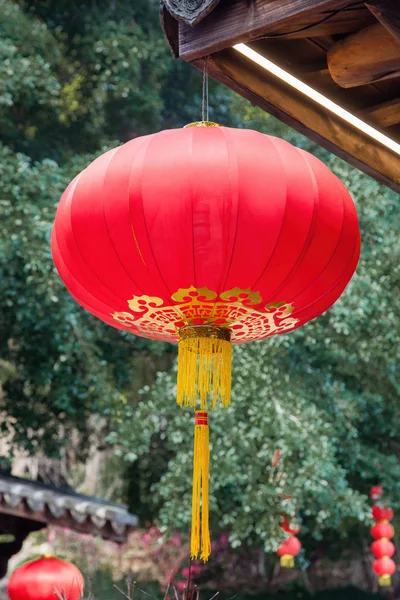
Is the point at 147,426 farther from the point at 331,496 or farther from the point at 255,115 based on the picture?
the point at 255,115

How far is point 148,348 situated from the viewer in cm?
763

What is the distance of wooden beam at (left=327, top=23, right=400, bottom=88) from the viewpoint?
177cm

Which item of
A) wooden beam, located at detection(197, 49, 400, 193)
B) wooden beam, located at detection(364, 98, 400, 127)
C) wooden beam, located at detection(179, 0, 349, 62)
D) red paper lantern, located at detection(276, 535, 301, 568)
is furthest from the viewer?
red paper lantern, located at detection(276, 535, 301, 568)

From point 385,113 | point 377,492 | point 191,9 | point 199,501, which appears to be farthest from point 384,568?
point 191,9

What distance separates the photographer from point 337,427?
7660 millimetres

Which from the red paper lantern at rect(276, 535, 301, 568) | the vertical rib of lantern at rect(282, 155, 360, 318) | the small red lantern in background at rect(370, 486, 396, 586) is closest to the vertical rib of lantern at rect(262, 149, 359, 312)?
the vertical rib of lantern at rect(282, 155, 360, 318)

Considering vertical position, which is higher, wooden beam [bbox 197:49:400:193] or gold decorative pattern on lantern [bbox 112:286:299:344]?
wooden beam [bbox 197:49:400:193]

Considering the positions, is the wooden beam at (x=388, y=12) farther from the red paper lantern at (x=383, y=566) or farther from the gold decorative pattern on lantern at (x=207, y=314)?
the red paper lantern at (x=383, y=566)

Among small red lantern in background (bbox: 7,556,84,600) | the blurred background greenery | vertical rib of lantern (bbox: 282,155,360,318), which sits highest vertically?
the blurred background greenery

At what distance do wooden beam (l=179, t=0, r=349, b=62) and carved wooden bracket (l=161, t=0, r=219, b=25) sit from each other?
0.03m

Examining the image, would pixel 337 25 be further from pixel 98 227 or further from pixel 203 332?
pixel 203 332

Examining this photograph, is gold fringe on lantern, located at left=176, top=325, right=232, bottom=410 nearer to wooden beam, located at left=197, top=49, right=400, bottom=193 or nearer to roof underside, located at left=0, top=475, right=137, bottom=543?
wooden beam, located at left=197, top=49, right=400, bottom=193

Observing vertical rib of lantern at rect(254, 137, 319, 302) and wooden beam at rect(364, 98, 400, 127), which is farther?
vertical rib of lantern at rect(254, 137, 319, 302)

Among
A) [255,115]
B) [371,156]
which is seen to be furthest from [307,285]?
[255,115]
